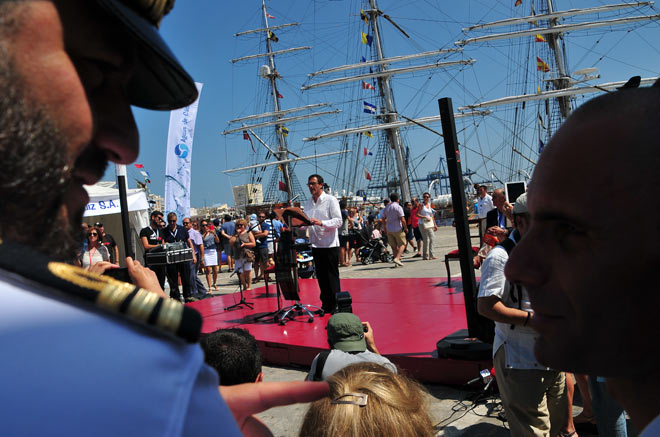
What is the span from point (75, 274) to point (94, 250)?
9535 mm

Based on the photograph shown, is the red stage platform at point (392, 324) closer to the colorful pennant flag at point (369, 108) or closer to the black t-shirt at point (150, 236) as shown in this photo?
the black t-shirt at point (150, 236)

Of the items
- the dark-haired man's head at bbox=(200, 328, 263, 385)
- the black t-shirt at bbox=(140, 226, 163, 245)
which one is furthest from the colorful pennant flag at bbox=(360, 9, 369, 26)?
the dark-haired man's head at bbox=(200, 328, 263, 385)

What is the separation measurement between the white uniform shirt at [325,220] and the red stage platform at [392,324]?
43.1 inches

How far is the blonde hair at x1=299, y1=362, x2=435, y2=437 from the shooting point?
1.68m

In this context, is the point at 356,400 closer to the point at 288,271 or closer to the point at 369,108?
the point at 288,271

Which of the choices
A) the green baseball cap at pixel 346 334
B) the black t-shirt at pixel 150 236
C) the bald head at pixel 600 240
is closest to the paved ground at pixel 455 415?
the green baseball cap at pixel 346 334

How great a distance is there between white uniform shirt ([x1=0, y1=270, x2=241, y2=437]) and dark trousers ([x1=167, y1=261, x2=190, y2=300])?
367 inches

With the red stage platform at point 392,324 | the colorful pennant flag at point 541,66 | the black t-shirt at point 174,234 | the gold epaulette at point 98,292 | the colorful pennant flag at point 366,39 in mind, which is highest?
the colorful pennant flag at point 366,39

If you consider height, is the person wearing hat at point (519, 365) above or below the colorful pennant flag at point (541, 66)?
below

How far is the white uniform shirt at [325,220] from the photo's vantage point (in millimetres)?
6652

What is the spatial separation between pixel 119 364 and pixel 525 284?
754 mm

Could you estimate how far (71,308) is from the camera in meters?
0.42

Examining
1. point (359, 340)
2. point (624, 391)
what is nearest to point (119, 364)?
point (624, 391)

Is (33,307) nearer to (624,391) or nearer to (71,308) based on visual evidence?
(71,308)
